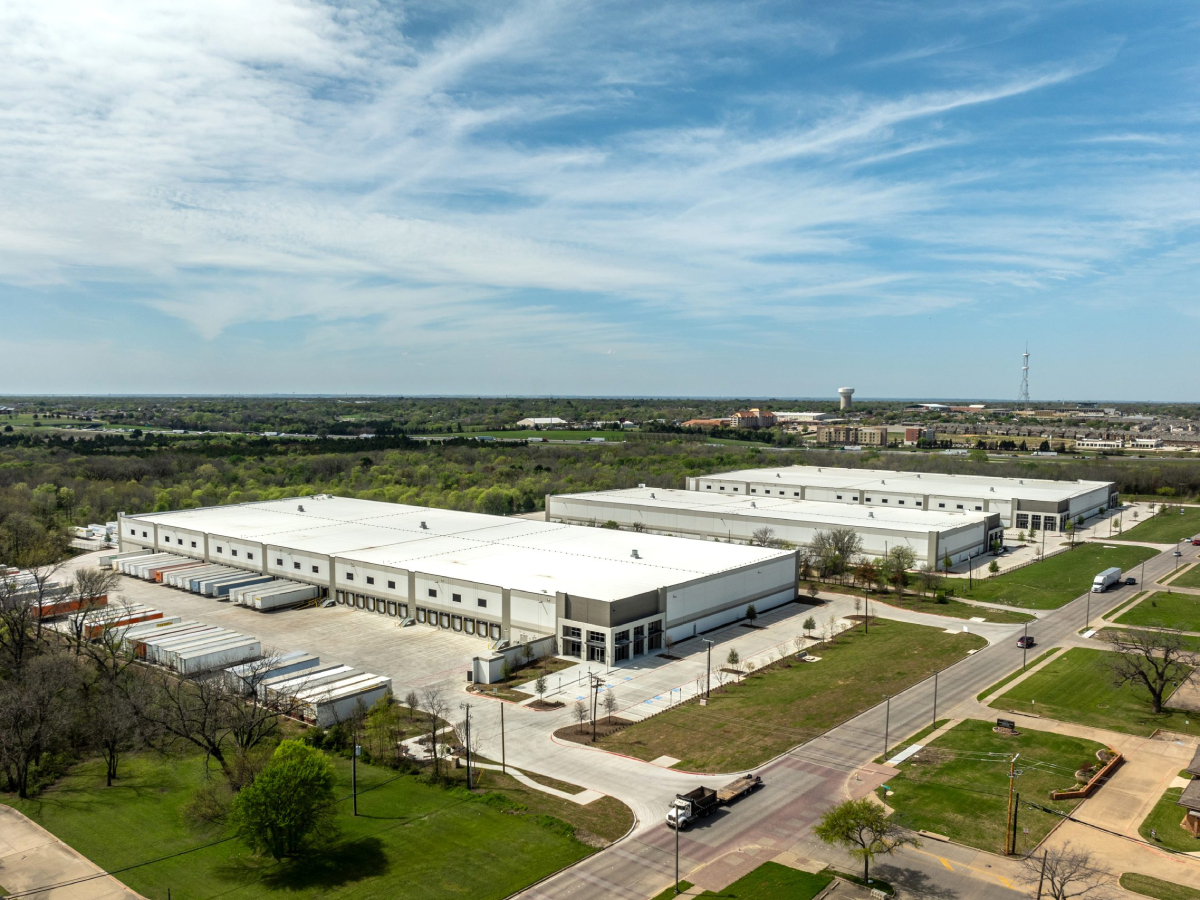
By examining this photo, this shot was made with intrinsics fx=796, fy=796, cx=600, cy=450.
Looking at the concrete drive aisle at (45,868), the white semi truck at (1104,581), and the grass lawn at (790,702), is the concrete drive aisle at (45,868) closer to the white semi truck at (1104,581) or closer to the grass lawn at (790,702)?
the grass lawn at (790,702)

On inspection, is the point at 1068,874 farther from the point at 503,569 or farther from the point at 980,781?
the point at 503,569

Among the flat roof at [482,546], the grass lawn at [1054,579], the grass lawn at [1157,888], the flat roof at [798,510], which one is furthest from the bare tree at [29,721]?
the flat roof at [798,510]

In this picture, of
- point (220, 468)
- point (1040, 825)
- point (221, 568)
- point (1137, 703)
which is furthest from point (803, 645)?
point (220, 468)

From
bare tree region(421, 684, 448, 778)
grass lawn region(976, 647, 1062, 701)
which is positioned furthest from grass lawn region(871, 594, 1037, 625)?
bare tree region(421, 684, 448, 778)

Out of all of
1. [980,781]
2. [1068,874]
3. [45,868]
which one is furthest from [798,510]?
[45,868]

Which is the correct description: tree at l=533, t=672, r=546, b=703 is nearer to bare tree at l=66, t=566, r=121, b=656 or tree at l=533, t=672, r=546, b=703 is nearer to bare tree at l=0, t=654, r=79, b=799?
bare tree at l=0, t=654, r=79, b=799
